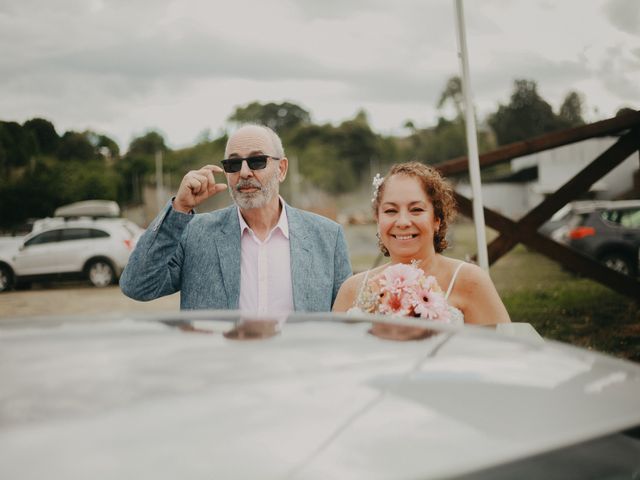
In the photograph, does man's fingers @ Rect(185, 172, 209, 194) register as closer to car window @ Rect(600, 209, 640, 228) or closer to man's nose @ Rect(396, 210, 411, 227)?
man's nose @ Rect(396, 210, 411, 227)

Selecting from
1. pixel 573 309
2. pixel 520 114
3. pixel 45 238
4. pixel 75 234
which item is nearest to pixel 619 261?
pixel 573 309

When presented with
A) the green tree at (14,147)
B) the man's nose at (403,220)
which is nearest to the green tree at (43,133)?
the green tree at (14,147)

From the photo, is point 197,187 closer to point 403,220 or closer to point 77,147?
point 403,220

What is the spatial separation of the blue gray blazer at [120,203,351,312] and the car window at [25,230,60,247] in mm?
12748

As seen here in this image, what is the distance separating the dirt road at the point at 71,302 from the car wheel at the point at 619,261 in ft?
26.7

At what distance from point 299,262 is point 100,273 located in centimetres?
1315

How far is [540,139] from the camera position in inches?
245

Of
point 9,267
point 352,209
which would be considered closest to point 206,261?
point 9,267

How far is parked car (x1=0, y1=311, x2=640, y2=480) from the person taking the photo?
67 centimetres

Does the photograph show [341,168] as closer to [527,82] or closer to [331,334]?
[527,82]

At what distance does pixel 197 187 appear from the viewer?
2732 mm

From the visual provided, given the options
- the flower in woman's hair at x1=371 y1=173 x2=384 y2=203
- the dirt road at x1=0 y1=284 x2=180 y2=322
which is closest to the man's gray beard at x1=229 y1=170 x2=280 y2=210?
the flower in woman's hair at x1=371 y1=173 x2=384 y2=203

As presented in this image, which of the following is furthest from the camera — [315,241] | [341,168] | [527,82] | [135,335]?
[341,168]

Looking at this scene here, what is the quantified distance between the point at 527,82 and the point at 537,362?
233 feet
